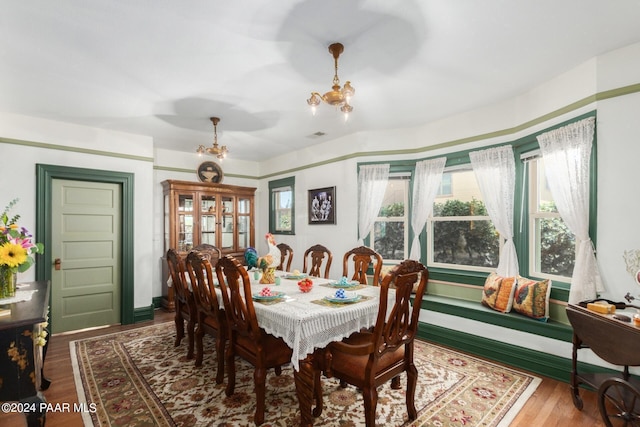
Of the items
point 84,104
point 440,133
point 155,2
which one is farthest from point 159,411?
point 440,133

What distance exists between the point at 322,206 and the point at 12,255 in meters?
3.53

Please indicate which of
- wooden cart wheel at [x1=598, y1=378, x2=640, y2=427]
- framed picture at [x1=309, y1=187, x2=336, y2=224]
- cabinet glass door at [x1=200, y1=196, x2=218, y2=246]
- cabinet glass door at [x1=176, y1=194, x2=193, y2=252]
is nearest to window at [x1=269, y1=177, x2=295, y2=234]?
framed picture at [x1=309, y1=187, x2=336, y2=224]

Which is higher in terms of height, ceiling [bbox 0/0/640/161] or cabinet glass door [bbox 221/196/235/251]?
ceiling [bbox 0/0/640/161]

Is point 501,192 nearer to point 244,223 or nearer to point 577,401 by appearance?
point 577,401

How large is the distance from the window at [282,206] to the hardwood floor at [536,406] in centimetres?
348

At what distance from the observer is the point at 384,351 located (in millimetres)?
1887

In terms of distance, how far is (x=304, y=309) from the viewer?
2.09m

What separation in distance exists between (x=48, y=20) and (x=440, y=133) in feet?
12.4

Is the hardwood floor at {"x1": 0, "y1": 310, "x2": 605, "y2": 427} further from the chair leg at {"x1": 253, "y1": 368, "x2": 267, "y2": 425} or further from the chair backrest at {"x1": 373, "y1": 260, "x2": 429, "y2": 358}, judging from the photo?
the chair leg at {"x1": 253, "y1": 368, "x2": 267, "y2": 425}

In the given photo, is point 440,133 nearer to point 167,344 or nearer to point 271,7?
point 271,7

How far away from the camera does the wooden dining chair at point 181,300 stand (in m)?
3.08

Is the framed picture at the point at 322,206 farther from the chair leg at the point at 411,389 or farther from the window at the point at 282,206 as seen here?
the chair leg at the point at 411,389

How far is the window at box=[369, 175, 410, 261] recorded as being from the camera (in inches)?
169

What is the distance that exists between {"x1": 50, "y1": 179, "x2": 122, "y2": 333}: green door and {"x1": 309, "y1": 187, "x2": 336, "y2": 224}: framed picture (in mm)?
2763
